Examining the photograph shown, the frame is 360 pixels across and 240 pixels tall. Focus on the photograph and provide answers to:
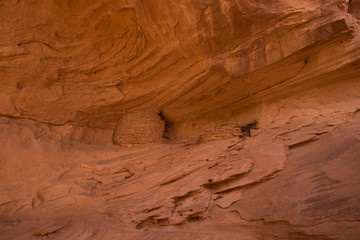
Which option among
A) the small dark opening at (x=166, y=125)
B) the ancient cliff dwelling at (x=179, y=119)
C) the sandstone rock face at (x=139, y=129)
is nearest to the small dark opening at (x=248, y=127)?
the ancient cliff dwelling at (x=179, y=119)

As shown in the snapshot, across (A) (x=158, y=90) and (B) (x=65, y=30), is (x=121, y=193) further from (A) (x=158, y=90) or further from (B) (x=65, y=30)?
(B) (x=65, y=30)

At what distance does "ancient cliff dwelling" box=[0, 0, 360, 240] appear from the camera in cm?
298

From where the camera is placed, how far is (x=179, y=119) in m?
6.12

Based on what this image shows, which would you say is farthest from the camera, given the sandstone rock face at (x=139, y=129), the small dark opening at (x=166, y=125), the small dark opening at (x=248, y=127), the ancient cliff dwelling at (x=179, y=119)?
the small dark opening at (x=166, y=125)

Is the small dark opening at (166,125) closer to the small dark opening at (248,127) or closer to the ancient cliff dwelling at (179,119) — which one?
the ancient cliff dwelling at (179,119)

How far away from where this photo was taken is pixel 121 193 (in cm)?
400

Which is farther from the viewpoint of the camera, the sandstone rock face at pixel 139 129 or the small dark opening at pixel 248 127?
the sandstone rock face at pixel 139 129

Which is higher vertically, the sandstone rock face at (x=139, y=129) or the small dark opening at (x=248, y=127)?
the sandstone rock face at (x=139, y=129)

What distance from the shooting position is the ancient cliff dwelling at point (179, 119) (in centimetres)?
298

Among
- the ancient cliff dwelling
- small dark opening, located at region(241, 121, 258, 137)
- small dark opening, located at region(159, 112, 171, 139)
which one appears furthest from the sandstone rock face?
small dark opening, located at region(241, 121, 258, 137)

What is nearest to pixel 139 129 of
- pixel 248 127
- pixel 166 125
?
pixel 166 125

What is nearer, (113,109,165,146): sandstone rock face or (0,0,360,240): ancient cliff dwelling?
(0,0,360,240): ancient cliff dwelling

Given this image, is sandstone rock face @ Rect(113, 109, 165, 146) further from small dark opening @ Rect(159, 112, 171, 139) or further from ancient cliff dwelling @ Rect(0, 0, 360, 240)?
small dark opening @ Rect(159, 112, 171, 139)

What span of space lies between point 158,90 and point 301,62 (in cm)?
275
